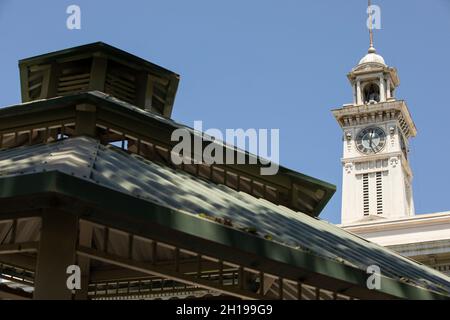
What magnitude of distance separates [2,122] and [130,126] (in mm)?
2705

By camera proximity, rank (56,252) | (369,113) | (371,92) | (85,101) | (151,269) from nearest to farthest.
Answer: (56,252) → (151,269) → (85,101) → (369,113) → (371,92)

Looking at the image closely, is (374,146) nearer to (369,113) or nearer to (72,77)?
(369,113)

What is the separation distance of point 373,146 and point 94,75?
87.9 metres

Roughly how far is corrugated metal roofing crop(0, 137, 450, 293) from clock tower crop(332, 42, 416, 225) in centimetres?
8521

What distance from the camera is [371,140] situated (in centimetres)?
10706

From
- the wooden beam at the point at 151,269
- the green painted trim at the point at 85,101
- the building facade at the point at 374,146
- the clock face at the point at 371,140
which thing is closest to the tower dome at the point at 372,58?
the building facade at the point at 374,146

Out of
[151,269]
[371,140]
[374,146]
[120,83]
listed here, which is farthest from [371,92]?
[151,269]

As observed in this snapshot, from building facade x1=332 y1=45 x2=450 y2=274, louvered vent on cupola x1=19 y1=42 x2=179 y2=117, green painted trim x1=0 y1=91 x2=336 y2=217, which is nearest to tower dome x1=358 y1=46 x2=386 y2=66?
building facade x1=332 y1=45 x2=450 y2=274

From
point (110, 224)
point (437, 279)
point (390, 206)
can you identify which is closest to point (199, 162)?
point (437, 279)

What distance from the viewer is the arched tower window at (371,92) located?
108375 millimetres

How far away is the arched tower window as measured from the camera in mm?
108375

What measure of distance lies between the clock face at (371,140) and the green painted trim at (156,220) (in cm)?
9390

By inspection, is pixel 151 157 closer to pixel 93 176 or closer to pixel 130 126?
pixel 130 126

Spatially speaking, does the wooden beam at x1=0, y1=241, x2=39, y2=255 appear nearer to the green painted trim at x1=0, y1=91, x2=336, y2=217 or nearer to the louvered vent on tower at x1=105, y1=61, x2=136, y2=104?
the green painted trim at x1=0, y1=91, x2=336, y2=217
